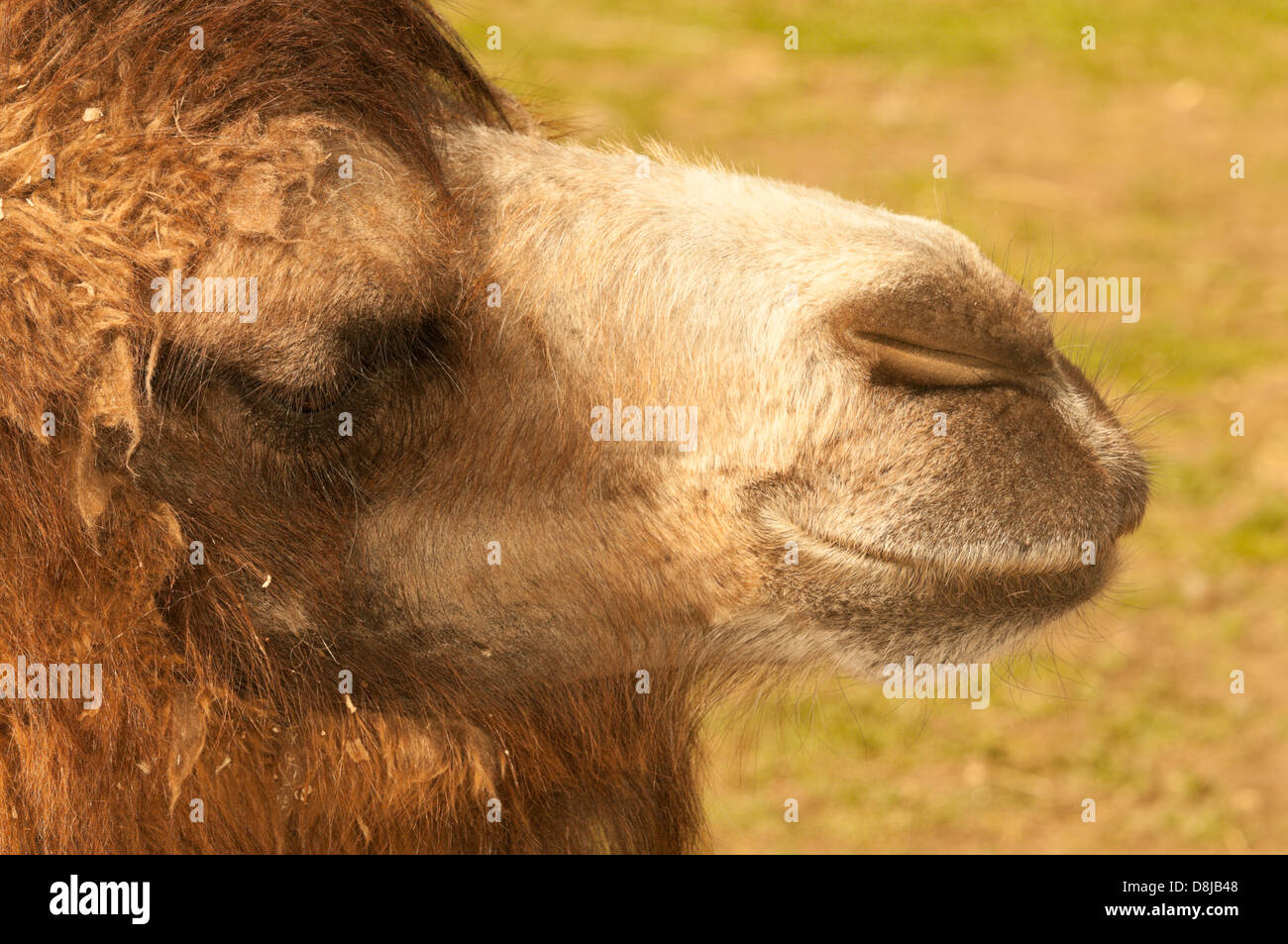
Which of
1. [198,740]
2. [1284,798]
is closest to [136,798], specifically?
[198,740]

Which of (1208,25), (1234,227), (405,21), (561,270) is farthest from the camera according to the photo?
(1208,25)

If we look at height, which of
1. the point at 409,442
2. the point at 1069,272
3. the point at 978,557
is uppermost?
the point at 1069,272

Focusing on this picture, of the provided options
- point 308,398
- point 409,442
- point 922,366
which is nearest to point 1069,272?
point 922,366

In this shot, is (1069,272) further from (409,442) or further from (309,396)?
(309,396)

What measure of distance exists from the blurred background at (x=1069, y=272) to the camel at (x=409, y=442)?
0.41m

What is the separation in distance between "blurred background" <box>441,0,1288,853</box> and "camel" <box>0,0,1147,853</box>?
1.33ft

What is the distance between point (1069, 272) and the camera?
7043 millimetres

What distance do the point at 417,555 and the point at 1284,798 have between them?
3306 mm

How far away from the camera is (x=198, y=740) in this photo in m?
2.18

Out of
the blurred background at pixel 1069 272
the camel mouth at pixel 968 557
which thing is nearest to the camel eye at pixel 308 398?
the camel mouth at pixel 968 557

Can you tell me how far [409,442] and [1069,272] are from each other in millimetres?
5488
